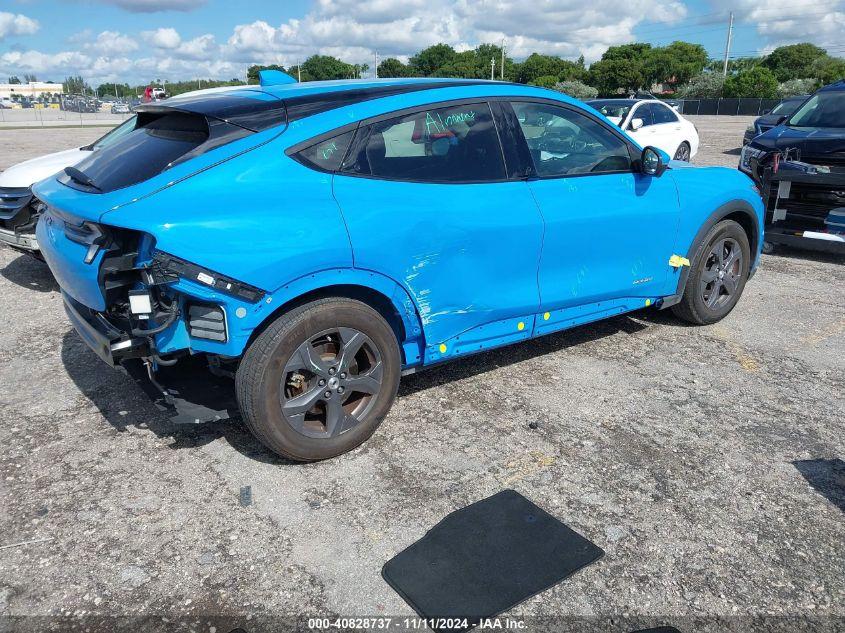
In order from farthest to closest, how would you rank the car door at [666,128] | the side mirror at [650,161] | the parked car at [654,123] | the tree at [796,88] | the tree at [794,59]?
the tree at [794,59], the tree at [796,88], the car door at [666,128], the parked car at [654,123], the side mirror at [650,161]

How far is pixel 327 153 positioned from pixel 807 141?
21.4 feet

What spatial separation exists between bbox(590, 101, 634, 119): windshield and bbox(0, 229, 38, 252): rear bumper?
1110cm

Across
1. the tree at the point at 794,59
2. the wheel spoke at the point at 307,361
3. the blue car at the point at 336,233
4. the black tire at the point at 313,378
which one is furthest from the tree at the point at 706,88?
the wheel spoke at the point at 307,361

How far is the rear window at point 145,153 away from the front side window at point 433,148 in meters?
0.77

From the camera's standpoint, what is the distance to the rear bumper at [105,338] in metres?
3.05

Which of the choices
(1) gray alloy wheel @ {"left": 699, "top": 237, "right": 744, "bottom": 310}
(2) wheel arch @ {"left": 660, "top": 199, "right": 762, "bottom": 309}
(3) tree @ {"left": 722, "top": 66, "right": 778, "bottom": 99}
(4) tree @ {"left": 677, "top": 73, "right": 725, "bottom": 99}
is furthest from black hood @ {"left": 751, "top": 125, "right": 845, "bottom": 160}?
(4) tree @ {"left": 677, "top": 73, "right": 725, "bottom": 99}

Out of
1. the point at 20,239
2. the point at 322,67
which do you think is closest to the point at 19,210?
the point at 20,239

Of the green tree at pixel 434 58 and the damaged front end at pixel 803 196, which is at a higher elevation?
the green tree at pixel 434 58

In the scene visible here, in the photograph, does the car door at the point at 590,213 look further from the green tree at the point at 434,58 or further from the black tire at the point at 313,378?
the green tree at the point at 434,58

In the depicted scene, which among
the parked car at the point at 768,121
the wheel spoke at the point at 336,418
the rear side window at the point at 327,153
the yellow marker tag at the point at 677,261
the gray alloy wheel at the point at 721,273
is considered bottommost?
the wheel spoke at the point at 336,418

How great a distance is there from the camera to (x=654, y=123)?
14.0 metres

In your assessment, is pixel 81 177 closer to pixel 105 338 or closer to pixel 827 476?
pixel 105 338

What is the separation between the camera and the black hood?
723 cm

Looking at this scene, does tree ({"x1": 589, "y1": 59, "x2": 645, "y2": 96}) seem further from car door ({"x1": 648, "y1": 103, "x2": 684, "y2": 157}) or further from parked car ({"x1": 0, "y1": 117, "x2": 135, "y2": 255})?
parked car ({"x1": 0, "y1": 117, "x2": 135, "y2": 255})
